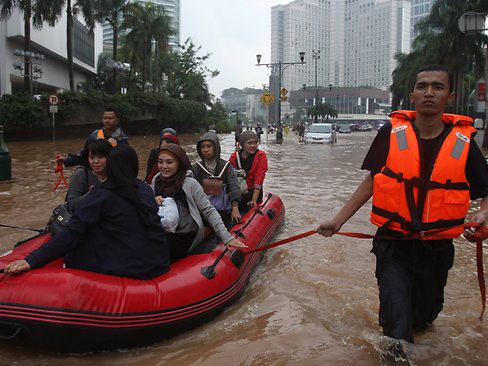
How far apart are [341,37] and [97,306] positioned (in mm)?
104960

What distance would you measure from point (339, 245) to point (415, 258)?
3679 mm

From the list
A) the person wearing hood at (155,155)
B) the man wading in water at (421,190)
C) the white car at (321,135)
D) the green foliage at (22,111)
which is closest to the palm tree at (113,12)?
the green foliage at (22,111)

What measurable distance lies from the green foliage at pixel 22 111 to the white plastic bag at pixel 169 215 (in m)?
26.3

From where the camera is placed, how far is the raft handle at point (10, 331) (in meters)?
3.37

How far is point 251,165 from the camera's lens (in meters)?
7.48

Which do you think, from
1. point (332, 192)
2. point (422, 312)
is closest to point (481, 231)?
point (422, 312)

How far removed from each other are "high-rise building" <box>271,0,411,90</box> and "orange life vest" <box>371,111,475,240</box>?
72687mm

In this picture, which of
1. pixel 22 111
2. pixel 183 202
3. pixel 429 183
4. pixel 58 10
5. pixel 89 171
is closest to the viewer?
pixel 429 183

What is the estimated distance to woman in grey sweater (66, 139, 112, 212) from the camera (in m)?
4.73

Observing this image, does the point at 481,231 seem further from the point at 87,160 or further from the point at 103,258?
the point at 87,160

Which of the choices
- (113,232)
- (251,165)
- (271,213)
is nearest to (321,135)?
(251,165)

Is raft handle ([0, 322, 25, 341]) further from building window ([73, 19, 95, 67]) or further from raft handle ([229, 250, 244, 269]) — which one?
building window ([73, 19, 95, 67])

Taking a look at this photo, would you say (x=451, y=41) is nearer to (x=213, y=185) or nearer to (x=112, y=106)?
(x=112, y=106)

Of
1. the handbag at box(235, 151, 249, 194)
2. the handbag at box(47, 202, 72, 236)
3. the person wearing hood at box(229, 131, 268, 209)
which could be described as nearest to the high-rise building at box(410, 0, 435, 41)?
the person wearing hood at box(229, 131, 268, 209)
